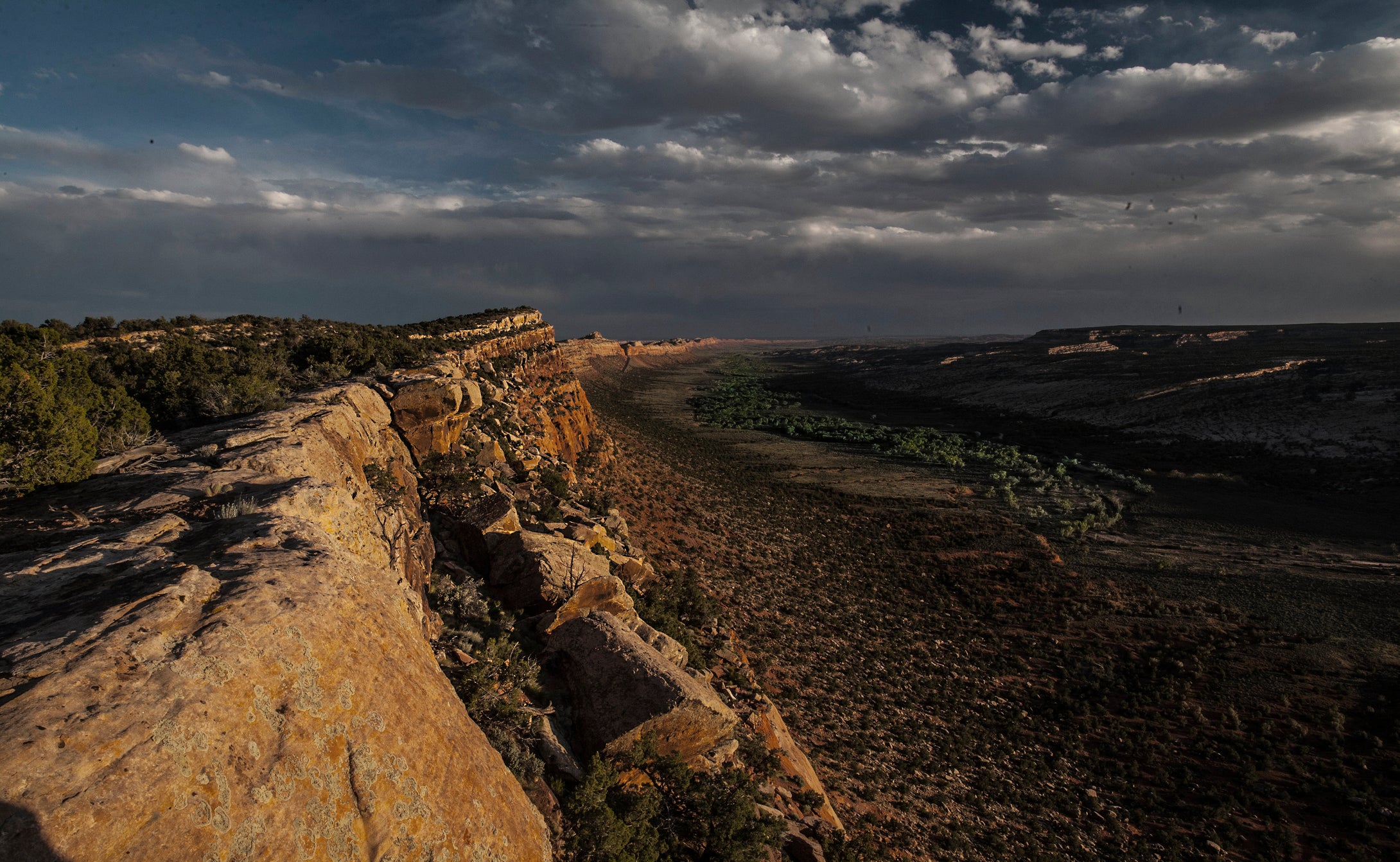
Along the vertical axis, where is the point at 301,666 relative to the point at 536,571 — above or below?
above

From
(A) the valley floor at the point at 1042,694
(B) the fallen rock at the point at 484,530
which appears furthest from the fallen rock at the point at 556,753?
(A) the valley floor at the point at 1042,694

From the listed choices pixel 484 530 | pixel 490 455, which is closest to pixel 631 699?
pixel 484 530

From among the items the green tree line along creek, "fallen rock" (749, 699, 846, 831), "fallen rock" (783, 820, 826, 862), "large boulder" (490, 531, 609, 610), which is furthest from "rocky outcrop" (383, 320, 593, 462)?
the green tree line along creek

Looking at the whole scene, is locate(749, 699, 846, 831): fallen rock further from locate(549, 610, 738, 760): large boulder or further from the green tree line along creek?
the green tree line along creek

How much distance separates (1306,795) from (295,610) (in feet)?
79.2

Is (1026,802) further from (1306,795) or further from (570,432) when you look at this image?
(570,432)

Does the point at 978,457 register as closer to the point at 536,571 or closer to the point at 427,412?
the point at 427,412

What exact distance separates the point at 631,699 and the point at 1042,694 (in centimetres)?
1749

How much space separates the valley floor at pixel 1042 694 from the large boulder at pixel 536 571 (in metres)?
8.36

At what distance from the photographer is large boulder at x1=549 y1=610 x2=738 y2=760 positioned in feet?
28.6

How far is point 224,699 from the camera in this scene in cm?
411

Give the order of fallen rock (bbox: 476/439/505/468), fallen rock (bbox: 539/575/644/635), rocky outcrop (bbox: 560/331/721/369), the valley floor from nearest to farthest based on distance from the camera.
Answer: fallen rock (bbox: 539/575/644/635), the valley floor, fallen rock (bbox: 476/439/505/468), rocky outcrop (bbox: 560/331/721/369)

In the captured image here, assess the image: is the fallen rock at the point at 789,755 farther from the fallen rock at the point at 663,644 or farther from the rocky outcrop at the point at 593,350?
the rocky outcrop at the point at 593,350

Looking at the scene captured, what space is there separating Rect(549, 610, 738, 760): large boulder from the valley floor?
19.9 feet
